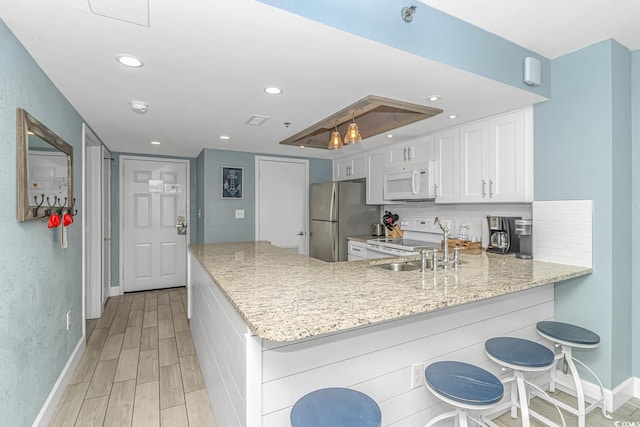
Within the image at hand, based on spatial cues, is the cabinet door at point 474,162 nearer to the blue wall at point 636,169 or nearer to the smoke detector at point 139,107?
the blue wall at point 636,169

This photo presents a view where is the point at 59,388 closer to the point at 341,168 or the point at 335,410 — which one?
the point at 335,410

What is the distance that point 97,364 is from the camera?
8.63 ft

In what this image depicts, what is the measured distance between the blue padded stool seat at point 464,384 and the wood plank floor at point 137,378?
1414 mm

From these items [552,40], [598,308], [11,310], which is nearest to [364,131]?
[552,40]

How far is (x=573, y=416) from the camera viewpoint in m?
2.00

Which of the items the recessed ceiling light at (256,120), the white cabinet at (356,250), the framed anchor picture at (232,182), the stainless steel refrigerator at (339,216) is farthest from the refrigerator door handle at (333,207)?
the recessed ceiling light at (256,120)

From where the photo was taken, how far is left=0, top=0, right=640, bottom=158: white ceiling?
4.47 feet

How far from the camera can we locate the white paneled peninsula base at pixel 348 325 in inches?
46.9

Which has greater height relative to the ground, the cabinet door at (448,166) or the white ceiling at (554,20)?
the white ceiling at (554,20)

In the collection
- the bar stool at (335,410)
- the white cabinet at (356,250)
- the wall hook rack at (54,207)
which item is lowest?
the bar stool at (335,410)

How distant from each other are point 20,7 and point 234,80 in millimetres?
984

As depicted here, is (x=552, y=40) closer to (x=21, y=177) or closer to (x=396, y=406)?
(x=396, y=406)

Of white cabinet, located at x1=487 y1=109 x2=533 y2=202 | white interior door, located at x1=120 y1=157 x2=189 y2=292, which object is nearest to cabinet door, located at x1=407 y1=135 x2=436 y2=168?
white cabinet, located at x1=487 y1=109 x2=533 y2=202

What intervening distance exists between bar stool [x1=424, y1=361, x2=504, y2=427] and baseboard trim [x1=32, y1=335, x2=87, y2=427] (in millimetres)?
2123
